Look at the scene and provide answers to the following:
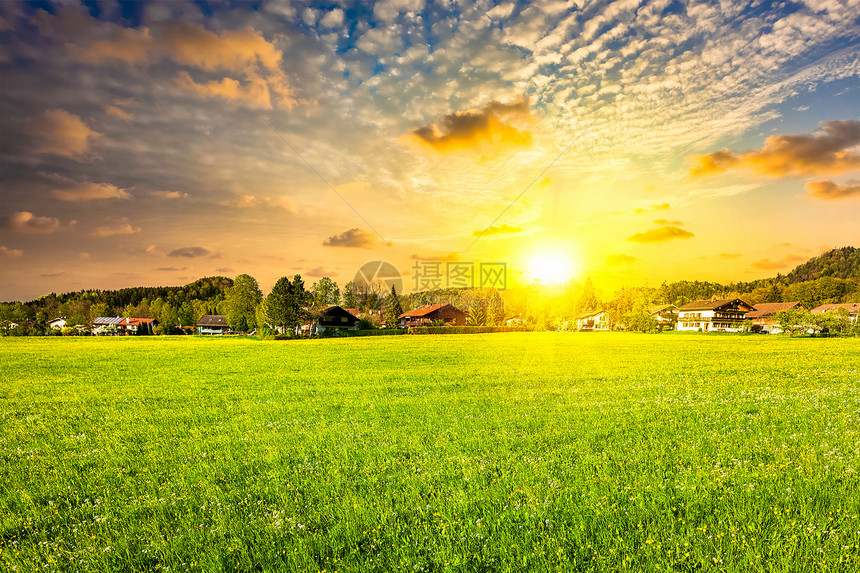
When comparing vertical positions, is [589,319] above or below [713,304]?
below

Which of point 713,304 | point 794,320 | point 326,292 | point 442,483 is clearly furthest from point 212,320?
point 713,304

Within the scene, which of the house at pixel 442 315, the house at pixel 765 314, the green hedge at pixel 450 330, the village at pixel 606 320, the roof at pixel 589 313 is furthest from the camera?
the roof at pixel 589 313

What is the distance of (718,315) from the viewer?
142 meters

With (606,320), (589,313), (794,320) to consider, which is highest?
(589,313)

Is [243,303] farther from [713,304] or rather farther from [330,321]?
[713,304]

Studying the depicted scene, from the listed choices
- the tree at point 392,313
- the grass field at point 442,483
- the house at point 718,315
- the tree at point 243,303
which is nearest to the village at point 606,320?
the house at point 718,315

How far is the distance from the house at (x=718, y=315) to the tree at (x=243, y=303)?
15031 centimetres

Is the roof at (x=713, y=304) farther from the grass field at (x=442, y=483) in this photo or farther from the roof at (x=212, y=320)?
the roof at (x=212, y=320)

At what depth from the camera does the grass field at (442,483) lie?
5828mm

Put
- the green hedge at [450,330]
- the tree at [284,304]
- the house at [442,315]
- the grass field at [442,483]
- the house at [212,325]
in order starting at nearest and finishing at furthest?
1. the grass field at [442,483]
2. the tree at [284,304]
3. the green hedge at [450,330]
4. the house at [442,315]
5. the house at [212,325]

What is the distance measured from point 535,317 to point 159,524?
413ft

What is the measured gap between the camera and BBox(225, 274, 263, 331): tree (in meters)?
120

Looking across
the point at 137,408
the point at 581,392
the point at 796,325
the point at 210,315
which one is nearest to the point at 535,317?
the point at 796,325

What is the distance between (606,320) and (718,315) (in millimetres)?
37022
